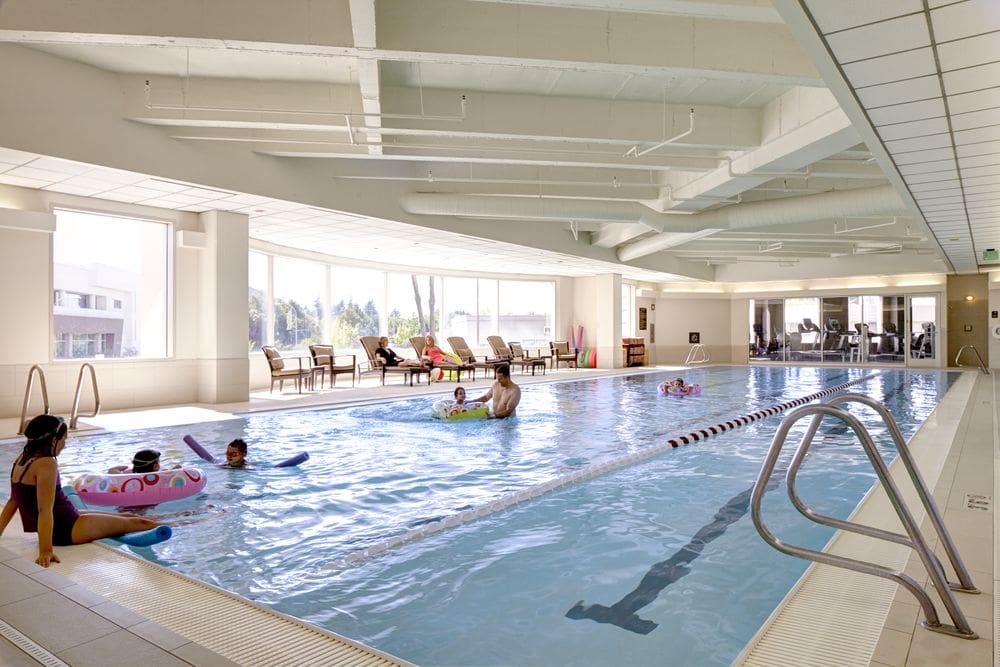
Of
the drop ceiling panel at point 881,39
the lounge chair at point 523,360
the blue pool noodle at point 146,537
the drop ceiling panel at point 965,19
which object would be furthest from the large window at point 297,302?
the drop ceiling panel at point 965,19

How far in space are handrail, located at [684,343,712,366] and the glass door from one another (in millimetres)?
6220

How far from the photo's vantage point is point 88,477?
468 cm

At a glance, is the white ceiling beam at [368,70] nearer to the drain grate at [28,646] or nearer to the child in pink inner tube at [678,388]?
the drain grate at [28,646]

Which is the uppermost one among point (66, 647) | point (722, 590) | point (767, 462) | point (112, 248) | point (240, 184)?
point (240, 184)

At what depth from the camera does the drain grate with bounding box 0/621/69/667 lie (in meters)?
2.13

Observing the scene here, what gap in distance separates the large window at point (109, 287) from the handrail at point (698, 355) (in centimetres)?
1792

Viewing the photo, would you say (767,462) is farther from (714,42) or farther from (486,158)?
(486,158)

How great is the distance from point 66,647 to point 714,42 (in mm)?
5616

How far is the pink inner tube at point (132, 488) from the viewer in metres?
4.59

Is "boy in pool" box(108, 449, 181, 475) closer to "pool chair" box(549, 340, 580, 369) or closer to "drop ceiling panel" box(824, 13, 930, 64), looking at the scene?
"drop ceiling panel" box(824, 13, 930, 64)

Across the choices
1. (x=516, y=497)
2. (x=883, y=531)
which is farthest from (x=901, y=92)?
(x=516, y=497)

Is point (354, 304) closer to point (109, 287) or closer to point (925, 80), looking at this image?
point (109, 287)

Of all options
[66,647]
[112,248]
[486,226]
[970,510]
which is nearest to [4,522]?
[66,647]

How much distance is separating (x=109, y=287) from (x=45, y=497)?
7186 mm
